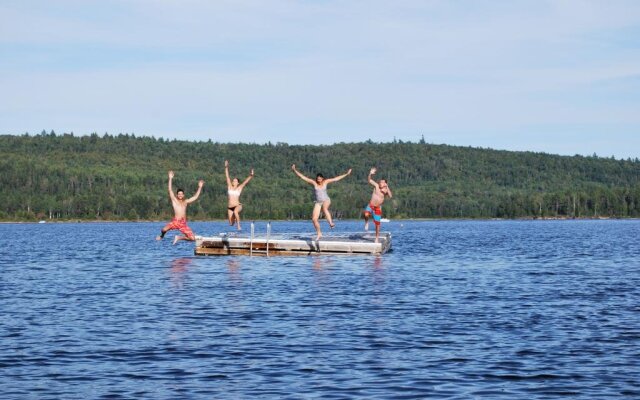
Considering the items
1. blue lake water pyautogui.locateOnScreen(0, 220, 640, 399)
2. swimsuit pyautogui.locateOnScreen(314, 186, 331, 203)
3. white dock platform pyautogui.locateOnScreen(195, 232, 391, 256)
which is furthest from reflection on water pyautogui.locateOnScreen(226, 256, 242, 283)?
swimsuit pyautogui.locateOnScreen(314, 186, 331, 203)

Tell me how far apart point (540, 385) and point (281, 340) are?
20.8ft

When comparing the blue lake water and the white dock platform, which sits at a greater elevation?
the white dock platform

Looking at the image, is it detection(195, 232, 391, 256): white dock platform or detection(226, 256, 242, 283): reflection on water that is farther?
detection(195, 232, 391, 256): white dock platform

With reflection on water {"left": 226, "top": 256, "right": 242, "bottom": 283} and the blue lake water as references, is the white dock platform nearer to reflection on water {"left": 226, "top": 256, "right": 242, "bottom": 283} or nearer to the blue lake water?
reflection on water {"left": 226, "top": 256, "right": 242, "bottom": 283}

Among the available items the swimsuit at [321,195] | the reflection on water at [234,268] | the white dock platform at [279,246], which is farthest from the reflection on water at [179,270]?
the swimsuit at [321,195]

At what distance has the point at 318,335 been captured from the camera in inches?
878

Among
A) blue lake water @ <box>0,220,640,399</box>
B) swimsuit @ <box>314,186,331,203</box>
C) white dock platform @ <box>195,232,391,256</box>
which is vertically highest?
swimsuit @ <box>314,186,331,203</box>

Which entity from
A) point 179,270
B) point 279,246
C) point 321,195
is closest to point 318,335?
point 321,195

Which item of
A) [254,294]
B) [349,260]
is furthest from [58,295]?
[349,260]

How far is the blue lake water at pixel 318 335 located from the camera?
1714 centimetres

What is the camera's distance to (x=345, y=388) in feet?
55.3

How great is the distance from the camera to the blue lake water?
1714 centimetres

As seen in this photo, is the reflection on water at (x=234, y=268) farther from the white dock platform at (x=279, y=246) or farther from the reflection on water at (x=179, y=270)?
the reflection on water at (x=179, y=270)

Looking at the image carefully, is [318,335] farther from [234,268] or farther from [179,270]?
[179,270]
